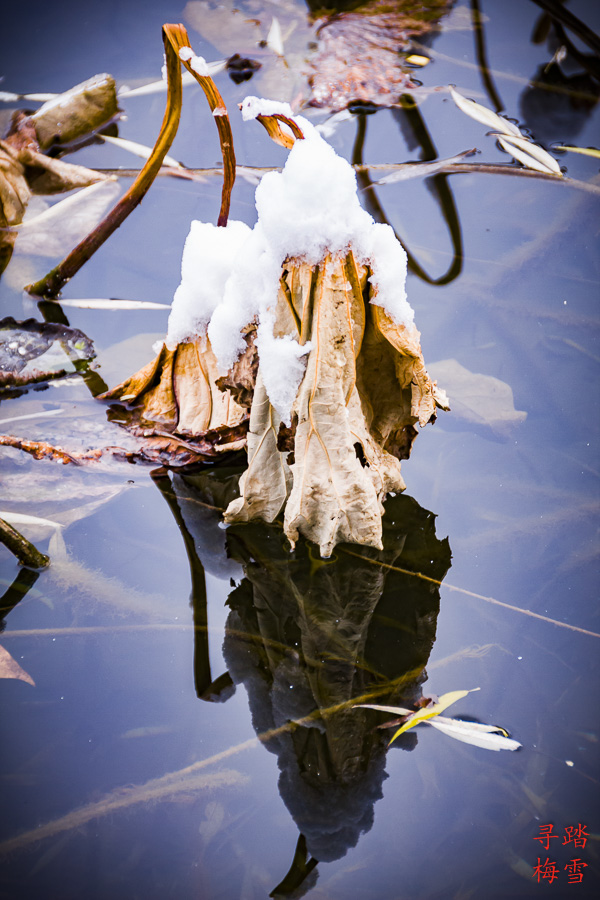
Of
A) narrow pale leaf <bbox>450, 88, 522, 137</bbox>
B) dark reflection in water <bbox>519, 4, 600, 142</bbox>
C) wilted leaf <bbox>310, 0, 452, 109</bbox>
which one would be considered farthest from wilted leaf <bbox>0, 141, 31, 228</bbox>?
dark reflection in water <bbox>519, 4, 600, 142</bbox>

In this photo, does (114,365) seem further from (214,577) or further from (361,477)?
(361,477)

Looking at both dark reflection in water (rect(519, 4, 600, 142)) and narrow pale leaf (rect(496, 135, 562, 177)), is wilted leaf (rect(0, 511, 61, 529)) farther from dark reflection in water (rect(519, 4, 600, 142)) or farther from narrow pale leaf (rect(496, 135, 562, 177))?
dark reflection in water (rect(519, 4, 600, 142))

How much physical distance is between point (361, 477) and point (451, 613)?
25cm

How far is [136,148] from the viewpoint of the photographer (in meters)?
1.89

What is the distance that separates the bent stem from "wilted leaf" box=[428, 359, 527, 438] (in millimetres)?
554

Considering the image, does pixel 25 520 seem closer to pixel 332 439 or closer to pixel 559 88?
pixel 332 439

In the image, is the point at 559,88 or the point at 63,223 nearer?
the point at 63,223

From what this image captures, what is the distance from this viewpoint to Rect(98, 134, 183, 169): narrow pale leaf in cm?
183

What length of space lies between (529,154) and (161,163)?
1113mm

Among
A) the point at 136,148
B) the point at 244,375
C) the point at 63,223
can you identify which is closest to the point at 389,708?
the point at 244,375

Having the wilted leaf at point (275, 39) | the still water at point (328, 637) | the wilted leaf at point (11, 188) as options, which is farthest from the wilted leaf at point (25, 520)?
the wilted leaf at point (275, 39)

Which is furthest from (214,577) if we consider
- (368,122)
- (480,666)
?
(368,122)

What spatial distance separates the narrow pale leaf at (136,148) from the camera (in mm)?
1828

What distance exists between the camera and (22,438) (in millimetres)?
1197
